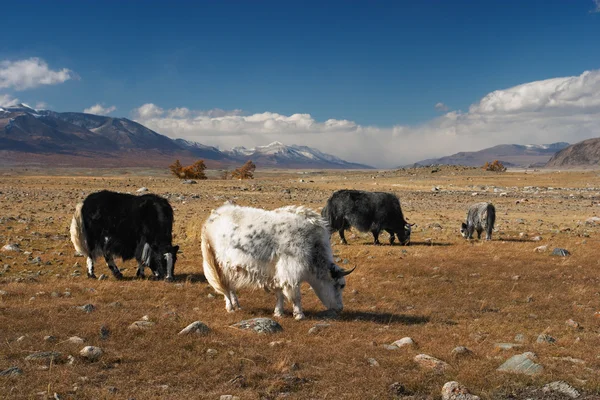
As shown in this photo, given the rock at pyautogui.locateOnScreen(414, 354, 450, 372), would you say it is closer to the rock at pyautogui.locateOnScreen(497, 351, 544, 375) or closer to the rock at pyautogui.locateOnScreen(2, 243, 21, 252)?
the rock at pyautogui.locateOnScreen(497, 351, 544, 375)

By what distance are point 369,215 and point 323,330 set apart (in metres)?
12.0

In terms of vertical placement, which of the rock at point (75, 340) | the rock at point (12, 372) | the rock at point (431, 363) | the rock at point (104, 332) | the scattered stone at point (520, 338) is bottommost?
the scattered stone at point (520, 338)

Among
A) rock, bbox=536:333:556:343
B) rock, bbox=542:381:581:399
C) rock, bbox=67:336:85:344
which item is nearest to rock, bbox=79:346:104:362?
rock, bbox=67:336:85:344

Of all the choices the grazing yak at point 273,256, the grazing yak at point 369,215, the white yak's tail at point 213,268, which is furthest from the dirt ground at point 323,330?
the grazing yak at point 369,215

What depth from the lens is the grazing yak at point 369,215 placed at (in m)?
19.7

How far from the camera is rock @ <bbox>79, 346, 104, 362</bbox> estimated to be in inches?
245

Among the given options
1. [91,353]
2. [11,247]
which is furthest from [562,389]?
[11,247]

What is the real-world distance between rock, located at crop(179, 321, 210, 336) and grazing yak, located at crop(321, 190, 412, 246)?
1231cm

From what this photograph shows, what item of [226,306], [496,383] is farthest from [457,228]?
[496,383]

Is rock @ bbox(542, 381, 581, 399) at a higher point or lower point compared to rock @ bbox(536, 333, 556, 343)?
higher

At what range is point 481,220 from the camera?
20297mm

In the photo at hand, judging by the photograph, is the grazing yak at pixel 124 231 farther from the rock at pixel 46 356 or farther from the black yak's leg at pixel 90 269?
the rock at pixel 46 356

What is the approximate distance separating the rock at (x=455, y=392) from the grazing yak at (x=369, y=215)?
13.9 m

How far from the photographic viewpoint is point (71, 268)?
13539 mm
